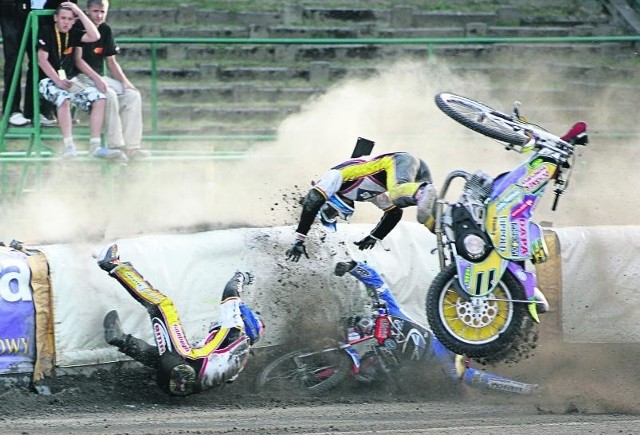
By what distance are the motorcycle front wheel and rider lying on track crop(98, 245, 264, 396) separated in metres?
1.53

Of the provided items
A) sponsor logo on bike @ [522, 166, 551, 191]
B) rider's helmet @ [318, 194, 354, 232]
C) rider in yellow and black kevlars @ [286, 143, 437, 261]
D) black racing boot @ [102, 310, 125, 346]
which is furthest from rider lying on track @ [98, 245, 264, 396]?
sponsor logo on bike @ [522, 166, 551, 191]

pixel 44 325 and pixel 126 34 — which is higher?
pixel 126 34

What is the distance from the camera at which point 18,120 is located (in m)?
12.6

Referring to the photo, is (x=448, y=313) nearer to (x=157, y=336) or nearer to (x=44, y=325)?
(x=157, y=336)

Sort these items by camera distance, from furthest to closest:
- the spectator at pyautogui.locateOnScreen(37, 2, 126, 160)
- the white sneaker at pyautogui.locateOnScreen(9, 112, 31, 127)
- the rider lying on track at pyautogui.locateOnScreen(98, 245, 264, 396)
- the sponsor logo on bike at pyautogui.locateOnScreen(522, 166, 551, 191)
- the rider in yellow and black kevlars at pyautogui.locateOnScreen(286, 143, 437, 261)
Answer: the white sneaker at pyautogui.locateOnScreen(9, 112, 31, 127)
the spectator at pyautogui.locateOnScreen(37, 2, 126, 160)
the rider in yellow and black kevlars at pyautogui.locateOnScreen(286, 143, 437, 261)
the rider lying on track at pyautogui.locateOnScreen(98, 245, 264, 396)
the sponsor logo on bike at pyautogui.locateOnScreen(522, 166, 551, 191)

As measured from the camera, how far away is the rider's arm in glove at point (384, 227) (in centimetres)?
1012

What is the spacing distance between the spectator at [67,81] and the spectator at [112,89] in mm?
98

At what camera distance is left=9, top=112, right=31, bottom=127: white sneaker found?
41.1 feet

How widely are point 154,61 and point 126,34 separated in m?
2.97

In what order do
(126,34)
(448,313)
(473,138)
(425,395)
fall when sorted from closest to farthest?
(448,313) → (425,395) → (473,138) → (126,34)

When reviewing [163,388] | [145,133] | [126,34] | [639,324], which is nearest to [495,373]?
[639,324]

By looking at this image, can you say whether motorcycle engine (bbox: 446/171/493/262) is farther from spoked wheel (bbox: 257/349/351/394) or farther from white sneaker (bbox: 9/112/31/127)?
white sneaker (bbox: 9/112/31/127)

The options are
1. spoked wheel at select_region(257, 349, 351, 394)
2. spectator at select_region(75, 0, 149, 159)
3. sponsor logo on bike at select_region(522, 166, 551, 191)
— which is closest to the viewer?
sponsor logo on bike at select_region(522, 166, 551, 191)

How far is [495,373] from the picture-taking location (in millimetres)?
10406
